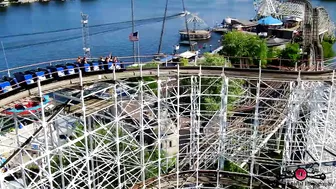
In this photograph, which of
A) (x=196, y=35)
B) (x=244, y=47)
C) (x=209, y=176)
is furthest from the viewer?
(x=196, y=35)

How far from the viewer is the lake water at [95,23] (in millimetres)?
57297

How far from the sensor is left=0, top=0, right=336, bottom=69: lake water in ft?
188

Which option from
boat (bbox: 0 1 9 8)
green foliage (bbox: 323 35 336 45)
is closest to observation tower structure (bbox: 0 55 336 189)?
green foliage (bbox: 323 35 336 45)

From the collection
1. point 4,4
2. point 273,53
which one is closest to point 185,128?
point 273,53

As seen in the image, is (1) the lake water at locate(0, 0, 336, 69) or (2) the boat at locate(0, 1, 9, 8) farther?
(2) the boat at locate(0, 1, 9, 8)

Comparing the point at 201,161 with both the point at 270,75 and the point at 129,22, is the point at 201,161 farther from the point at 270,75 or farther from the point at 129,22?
the point at 129,22

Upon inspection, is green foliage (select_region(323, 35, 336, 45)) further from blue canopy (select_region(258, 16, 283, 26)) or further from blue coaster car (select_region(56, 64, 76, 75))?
blue coaster car (select_region(56, 64, 76, 75))

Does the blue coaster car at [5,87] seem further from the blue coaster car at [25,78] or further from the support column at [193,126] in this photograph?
the support column at [193,126]

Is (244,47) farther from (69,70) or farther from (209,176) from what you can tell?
(69,70)

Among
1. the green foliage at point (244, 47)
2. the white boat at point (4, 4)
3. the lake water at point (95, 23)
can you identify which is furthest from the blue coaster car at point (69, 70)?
the white boat at point (4, 4)

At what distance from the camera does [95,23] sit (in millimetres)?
74875

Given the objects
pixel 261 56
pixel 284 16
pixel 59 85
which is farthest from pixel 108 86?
pixel 284 16

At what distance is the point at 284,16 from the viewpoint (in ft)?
247

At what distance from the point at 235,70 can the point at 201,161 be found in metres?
6.09
